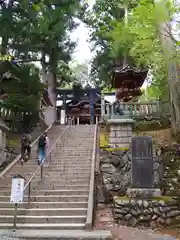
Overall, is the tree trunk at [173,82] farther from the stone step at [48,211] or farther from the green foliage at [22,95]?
the green foliage at [22,95]

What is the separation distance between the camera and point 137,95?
18.5 meters

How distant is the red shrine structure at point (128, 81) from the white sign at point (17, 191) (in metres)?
11.3

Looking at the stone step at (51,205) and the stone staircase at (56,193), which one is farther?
the stone step at (51,205)

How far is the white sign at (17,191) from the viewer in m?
6.79

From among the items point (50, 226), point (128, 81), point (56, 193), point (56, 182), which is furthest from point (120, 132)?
point (50, 226)

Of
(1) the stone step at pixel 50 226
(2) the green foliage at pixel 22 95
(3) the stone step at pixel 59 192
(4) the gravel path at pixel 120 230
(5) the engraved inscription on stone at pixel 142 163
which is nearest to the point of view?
(4) the gravel path at pixel 120 230

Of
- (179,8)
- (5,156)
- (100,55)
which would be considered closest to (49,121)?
(100,55)

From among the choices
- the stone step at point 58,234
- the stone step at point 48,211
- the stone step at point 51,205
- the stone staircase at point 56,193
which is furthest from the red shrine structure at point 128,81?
the stone step at point 58,234

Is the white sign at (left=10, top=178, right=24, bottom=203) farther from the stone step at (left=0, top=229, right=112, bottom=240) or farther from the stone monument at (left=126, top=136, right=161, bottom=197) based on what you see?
the stone monument at (left=126, top=136, right=161, bottom=197)

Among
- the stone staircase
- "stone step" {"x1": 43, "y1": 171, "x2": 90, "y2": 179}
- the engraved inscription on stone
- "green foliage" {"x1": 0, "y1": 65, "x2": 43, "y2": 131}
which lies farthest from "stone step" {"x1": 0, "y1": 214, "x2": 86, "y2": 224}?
"green foliage" {"x1": 0, "y1": 65, "x2": 43, "y2": 131}

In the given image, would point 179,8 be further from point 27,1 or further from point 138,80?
point 138,80

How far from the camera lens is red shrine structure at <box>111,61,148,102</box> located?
667 inches

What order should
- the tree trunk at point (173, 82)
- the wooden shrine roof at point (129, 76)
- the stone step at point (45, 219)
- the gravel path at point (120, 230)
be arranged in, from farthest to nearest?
the wooden shrine roof at point (129, 76) → the tree trunk at point (173, 82) → the stone step at point (45, 219) → the gravel path at point (120, 230)

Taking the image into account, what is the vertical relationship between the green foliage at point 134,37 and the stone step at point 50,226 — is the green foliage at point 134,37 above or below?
above
